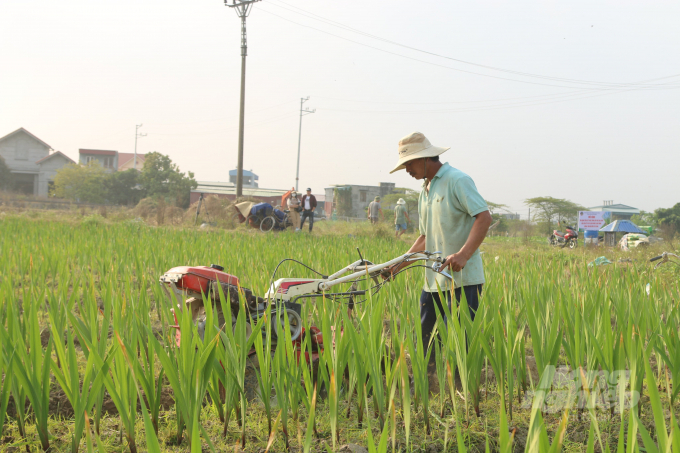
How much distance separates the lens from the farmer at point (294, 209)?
13.5 m

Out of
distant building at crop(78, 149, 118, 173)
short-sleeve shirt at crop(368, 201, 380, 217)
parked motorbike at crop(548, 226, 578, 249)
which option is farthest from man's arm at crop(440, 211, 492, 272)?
distant building at crop(78, 149, 118, 173)

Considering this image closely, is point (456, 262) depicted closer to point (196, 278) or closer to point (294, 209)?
point (196, 278)

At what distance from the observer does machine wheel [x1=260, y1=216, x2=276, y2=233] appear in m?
13.0

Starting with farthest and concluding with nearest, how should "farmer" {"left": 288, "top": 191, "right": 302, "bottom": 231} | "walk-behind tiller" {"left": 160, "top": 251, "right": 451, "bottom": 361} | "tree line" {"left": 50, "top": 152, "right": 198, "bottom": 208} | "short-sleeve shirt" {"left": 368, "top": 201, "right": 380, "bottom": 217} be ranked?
"tree line" {"left": 50, "top": 152, "right": 198, "bottom": 208}
"short-sleeve shirt" {"left": 368, "top": 201, "right": 380, "bottom": 217}
"farmer" {"left": 288, "top": 191, "right": 302, "bottom": 231}
"walk-behind tiller" {"left": 160, "top": 251, "right": 451, "bottom": 361}

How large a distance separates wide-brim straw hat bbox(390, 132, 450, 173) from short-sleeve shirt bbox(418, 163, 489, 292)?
15cm

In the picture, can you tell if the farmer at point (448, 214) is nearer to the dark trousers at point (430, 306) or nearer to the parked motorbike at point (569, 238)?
the dark trousers at point (430, 306)

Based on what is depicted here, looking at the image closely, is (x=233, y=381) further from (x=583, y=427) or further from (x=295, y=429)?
(x=583, y=427)

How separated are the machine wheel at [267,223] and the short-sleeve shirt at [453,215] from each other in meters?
10.5

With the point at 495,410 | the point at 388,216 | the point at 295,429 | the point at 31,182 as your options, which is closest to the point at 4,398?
the point at 295,429

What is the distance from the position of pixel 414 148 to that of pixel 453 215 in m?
0.41

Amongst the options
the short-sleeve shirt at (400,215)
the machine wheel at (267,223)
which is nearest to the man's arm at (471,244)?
the short-sleeve shirt at (400,215)

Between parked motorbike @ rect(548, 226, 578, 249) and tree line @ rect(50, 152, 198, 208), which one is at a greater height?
tree line @ rect(50, 152, 198, 208)

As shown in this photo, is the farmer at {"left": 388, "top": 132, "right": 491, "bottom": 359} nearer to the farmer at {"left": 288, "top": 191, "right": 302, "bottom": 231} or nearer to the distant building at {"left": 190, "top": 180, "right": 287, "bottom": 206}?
the farmer at {"left": 288, "top": 191, "right": 302, "bottom": 231}

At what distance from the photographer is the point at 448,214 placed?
2.60 meters
